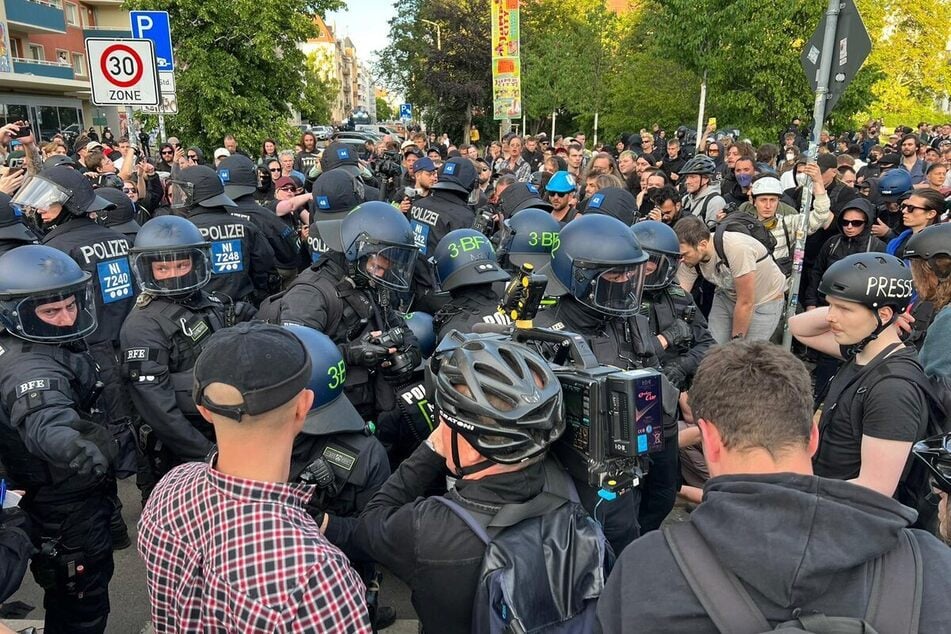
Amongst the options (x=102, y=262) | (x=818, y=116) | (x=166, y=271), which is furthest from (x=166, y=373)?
(x=818, y=116)

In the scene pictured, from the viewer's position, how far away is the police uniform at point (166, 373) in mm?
3453

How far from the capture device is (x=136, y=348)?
347cm

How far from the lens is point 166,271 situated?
12.1 feet

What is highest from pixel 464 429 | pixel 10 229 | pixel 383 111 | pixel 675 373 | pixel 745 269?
pixel 383 111

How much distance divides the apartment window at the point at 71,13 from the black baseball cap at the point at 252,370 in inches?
1680

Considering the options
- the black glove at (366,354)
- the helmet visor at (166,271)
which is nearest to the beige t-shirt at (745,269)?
the black glove at (366,354)

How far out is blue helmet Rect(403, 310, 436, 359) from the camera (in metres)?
3.90

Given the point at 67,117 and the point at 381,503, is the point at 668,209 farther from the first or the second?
the point at 67,117

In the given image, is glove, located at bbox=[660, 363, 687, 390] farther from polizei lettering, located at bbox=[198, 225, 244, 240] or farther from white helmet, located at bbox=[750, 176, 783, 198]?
polizei lettering, located at bbox=[198, 225, 244, 240]

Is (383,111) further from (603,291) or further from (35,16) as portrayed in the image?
(603,291)

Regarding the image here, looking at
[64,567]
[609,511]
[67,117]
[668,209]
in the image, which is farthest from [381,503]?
[67,117]

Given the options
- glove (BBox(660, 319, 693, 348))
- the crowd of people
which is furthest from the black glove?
glove (BBox(660, 319, 693, 348))

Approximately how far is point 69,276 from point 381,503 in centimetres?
205

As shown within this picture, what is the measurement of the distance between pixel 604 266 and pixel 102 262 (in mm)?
3747
